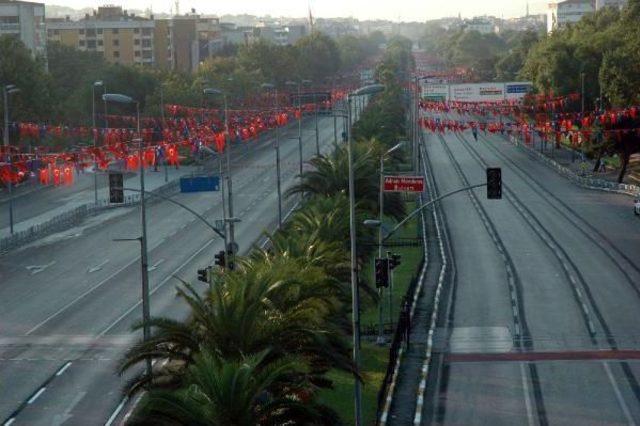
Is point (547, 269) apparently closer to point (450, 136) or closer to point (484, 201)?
point (484, 201)

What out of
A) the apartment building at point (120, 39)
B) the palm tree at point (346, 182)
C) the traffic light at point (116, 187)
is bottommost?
the palm tree at point (346, 182)

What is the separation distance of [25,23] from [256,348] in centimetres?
11045

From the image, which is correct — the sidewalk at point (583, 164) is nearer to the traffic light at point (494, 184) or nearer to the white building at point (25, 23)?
the white building at point (25, 23)

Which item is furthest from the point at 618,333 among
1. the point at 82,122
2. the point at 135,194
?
the point at 82,122

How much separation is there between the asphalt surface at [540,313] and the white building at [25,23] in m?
61.5

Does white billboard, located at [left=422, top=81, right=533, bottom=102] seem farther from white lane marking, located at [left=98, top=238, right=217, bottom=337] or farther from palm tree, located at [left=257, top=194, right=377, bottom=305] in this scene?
palm tree, located at [left=257, top=194, right=377, bottom=305]

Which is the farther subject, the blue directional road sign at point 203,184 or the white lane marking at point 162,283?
the blue directional road sign at point 203,184

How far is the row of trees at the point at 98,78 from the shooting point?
9700 cm

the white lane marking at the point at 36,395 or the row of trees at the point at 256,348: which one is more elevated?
the row of trees at the point at 256,348

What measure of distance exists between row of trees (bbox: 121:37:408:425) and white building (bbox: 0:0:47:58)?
96.9 metres

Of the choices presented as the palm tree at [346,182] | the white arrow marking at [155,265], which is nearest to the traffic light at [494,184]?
the palm tree at [346,182]

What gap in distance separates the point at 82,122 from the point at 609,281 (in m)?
66.7

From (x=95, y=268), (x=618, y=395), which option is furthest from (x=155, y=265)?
(x=618, y=395)

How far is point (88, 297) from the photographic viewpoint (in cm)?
4981
